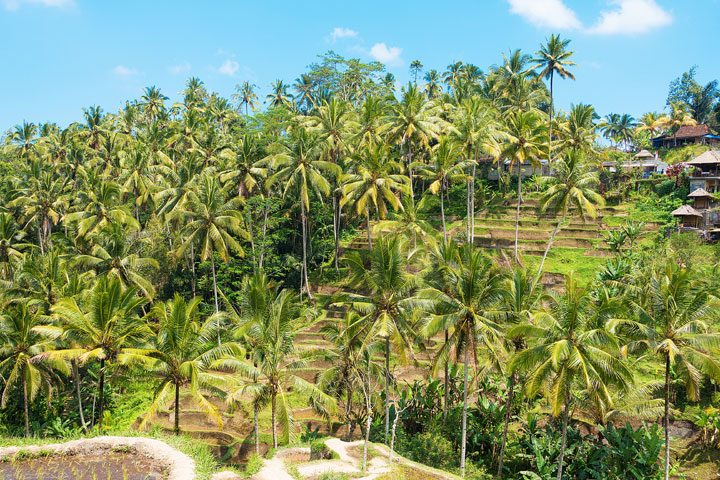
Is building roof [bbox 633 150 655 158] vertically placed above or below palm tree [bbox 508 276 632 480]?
above

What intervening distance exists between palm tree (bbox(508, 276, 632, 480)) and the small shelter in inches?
1302

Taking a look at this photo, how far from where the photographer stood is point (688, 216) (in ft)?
161

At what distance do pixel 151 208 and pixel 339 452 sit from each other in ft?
131

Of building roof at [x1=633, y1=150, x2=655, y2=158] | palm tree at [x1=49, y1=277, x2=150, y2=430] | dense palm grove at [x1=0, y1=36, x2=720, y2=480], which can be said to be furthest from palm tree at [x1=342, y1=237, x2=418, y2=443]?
building roof at [x1=633, y1=150, x2=655, y2=158]

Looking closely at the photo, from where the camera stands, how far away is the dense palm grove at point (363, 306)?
77.0 ft

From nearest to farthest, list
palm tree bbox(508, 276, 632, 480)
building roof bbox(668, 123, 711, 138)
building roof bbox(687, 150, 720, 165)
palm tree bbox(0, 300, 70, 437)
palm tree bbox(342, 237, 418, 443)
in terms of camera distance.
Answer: palm tree bbox(508, 276, 632, 480), palm tree bbox(342, 237, 418, 443), palm tree bbox(0, 300, 70, 437), building roof bbox(687, 150, 720, 165), building roof bbox(668, 123, 711, 138)

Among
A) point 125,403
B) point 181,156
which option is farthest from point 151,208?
point 125,403

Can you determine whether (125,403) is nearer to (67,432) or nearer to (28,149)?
(67,432)

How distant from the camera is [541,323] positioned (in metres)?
22.2

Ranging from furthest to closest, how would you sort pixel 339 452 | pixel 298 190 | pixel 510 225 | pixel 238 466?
pixel 510 225 → pixel 298 190 → pixel 238 466 → pixel 339 452

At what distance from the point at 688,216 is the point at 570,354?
36.5 meters

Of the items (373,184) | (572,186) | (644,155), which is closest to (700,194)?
(644,155)

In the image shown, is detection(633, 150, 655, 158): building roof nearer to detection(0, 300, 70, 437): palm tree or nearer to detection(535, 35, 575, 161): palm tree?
detection(535, 35, 575, 161): palm tree

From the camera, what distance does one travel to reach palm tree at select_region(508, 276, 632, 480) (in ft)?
66.7
